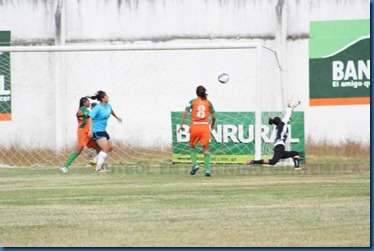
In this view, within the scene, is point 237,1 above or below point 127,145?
above

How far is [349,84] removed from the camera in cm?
2744

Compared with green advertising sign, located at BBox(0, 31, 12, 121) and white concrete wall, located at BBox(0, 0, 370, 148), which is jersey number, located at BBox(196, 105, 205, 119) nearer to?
white concrete wall, located at BBox(0, 0, 370, 148)

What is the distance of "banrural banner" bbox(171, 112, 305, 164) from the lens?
24.6 meters

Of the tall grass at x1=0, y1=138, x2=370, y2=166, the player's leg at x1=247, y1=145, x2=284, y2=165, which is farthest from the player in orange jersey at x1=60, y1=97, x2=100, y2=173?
the player's leg at x1=247, y1=145, x2=284, y2=165

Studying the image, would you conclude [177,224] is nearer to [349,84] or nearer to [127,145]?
[127,145]

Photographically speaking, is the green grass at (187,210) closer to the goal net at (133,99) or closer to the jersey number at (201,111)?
the jersey number at (201,111)

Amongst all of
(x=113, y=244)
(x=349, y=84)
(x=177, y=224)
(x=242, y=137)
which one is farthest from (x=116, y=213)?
(x=349, y=84)

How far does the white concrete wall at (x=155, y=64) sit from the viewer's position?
26328mm

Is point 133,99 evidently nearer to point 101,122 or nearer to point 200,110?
point 101,122

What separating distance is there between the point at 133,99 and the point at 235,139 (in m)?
3.34

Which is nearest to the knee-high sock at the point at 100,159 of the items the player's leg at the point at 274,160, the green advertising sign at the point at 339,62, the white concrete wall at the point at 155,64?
the player's leg at the point at 274,160

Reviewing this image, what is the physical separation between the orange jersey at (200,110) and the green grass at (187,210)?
1.26 metres

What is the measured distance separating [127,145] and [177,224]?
1450cm

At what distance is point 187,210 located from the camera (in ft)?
42.2
